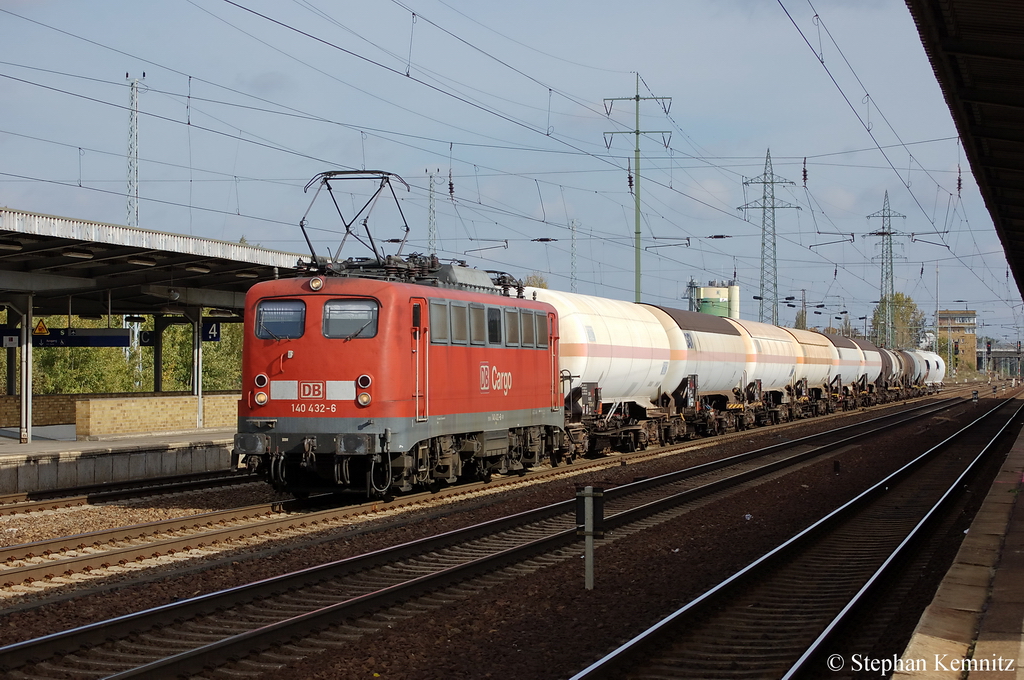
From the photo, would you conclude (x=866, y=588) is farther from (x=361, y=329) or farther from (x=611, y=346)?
(x=611, y=346)

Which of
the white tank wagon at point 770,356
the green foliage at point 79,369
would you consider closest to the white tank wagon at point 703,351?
the white tank wagon at point 770,356

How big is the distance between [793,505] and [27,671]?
12.8 meters

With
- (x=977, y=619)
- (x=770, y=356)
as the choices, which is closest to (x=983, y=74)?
(x=977, y=619)

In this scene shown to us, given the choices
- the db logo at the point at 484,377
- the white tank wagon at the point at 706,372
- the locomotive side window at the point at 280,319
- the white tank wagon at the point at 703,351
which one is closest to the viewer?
the locomotive side window at the point at 280,319

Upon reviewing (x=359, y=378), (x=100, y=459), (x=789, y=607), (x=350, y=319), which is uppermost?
(x=350, y=319)

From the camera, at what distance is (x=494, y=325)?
18.3 m

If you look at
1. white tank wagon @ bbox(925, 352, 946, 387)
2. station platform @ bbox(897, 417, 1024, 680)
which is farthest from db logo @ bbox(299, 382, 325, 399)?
white tank wagon @ bbox(925, 352, 946, 387)

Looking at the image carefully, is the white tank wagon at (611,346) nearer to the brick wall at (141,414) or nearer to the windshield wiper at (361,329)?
the windshield wiper at (361,329)

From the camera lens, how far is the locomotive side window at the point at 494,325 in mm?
18047

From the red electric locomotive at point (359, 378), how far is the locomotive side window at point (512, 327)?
4.04 ft

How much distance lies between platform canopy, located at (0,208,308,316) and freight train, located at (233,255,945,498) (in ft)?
7.48

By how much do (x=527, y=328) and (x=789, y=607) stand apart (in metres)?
10.4

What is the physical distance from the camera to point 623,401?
85.4 feet

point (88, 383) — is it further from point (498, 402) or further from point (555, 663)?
point (555, 663)
